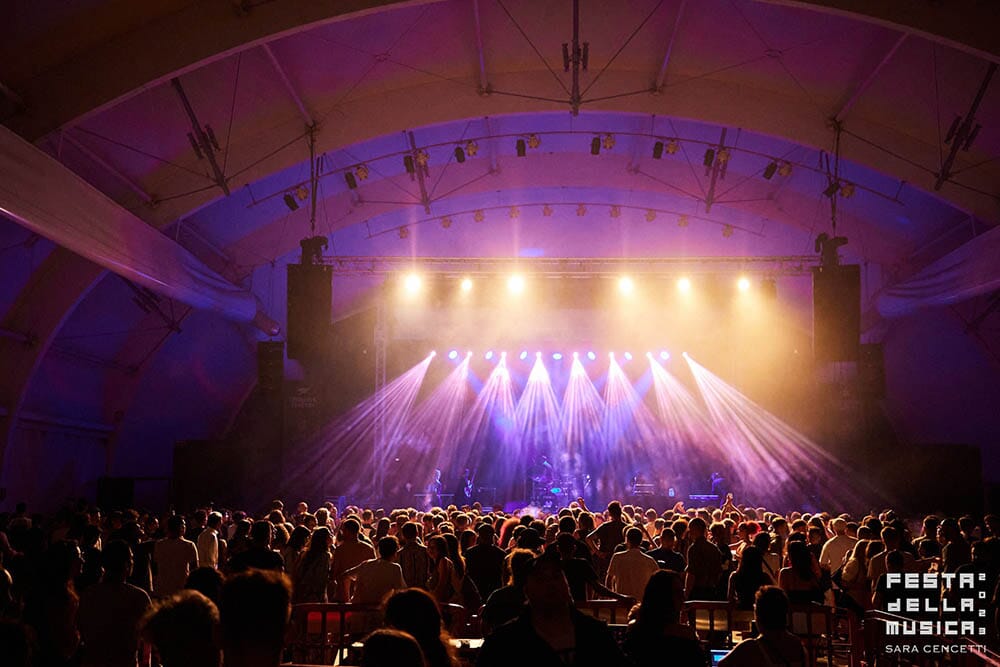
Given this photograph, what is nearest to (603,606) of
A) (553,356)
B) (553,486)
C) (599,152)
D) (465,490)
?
(599,152)

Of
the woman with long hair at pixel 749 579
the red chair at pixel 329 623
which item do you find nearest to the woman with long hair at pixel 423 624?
the red chair at pixel 329 623

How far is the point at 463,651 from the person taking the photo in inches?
208

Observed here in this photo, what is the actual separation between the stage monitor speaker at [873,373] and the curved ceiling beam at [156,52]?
13870 millimetres

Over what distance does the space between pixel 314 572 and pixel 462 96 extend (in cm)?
954

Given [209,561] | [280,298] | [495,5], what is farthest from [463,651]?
[280,298]

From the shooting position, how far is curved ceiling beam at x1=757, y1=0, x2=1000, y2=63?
36.0 ft

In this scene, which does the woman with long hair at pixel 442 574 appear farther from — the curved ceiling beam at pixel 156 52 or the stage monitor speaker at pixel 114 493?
the stage monitor speaker at pixel 114 493

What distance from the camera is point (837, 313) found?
14195mm

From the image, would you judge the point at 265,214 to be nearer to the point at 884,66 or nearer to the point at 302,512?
the point at 302,512

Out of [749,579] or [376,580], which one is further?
[749,579]

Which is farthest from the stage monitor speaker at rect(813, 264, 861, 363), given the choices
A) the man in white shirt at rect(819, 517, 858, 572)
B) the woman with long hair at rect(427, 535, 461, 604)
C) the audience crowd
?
the woman with long hair at rect(427, 535, 461, 604)

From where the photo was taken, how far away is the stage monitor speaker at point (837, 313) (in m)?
14.1

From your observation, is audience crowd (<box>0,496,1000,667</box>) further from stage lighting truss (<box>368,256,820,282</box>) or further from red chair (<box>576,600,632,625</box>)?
stage lighting truss (<box>368,256,820,282</box>)

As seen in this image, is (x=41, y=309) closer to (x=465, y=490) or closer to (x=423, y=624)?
(x=465, y=490)
